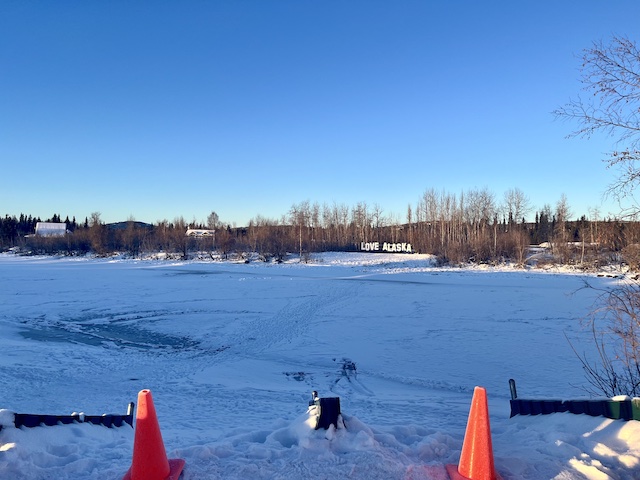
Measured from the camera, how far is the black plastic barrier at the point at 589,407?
3857mm

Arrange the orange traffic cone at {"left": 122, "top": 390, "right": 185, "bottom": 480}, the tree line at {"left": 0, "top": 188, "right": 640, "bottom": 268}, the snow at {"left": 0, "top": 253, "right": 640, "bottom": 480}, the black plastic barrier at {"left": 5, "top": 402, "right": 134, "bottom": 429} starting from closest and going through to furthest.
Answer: the orange traffic cone at {"left": 122, "top": 390, "right": 185, "bottom": 480}, the snow at {"left": 0, "top": 253, "right": 640, "bottom": 480}, the black plastic barrier at {"left": 5, "top": 402, "right": 134, "bottom": 429}, the tree line at {"left": 0, "top": 188, "right": 640, "bottom": 268}

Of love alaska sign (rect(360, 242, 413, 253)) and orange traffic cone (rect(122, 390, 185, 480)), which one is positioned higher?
love alaska sign (rect(360, 242, 413, 253))

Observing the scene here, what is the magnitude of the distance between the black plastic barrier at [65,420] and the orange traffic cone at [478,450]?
3843mm

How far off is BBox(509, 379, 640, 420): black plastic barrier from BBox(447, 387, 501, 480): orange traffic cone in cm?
167

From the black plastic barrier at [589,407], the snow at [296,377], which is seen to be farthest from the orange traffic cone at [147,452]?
the black plastic barrier at [589,407]

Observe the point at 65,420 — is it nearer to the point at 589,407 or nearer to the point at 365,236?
the point at 589,407

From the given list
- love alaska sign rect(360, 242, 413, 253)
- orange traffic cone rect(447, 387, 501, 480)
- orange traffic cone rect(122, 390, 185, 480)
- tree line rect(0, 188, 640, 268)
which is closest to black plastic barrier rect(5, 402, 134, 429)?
orange traffic cone rect(122, 390, 185, 480)

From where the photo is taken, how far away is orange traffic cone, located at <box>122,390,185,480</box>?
312 centimetres

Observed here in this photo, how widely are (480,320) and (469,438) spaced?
40.7 feet

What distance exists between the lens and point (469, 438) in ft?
10.6

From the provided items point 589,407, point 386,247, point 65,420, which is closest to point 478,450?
point 589,407

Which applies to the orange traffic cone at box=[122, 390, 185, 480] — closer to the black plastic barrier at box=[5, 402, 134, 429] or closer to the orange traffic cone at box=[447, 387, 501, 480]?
the black plastic barrier at box=[5, 402, 134, 429]

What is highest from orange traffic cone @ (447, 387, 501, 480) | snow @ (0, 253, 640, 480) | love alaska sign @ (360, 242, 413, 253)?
love alaska sign @ (360, 242, 413, 253)

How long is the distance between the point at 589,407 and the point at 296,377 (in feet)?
18.8
